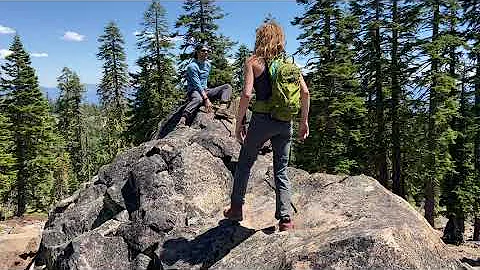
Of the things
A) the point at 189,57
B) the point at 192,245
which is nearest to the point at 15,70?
the point at 189,57

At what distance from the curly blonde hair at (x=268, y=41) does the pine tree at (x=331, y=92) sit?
16283mm

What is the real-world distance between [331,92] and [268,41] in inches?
682

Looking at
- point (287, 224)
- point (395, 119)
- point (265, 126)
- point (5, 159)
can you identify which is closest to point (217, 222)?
point (287, 224)

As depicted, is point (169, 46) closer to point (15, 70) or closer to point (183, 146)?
point (15, 70)

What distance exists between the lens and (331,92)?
72.2 feet

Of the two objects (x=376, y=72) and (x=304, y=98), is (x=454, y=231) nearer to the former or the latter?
(x=376, y=72)

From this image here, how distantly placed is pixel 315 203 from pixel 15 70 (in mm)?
34911

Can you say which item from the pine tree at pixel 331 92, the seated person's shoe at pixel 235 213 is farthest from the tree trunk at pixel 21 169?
the seated person's shoe at pixel 235 213

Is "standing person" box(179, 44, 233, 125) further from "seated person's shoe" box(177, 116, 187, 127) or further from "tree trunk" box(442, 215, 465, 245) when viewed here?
"tree trunk" box(442, 215, 465, 245)

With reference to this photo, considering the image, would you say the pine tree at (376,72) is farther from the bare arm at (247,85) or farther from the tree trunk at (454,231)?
the bare arm at (247,85)

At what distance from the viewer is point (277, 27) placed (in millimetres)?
5301

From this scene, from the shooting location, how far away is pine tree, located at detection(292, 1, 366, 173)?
21.7 m

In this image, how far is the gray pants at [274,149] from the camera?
5512mm

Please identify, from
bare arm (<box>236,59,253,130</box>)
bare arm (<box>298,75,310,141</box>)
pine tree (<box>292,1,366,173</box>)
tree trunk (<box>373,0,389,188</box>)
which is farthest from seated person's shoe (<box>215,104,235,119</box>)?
tree trunk (<box>373,0,389,188</box>)
